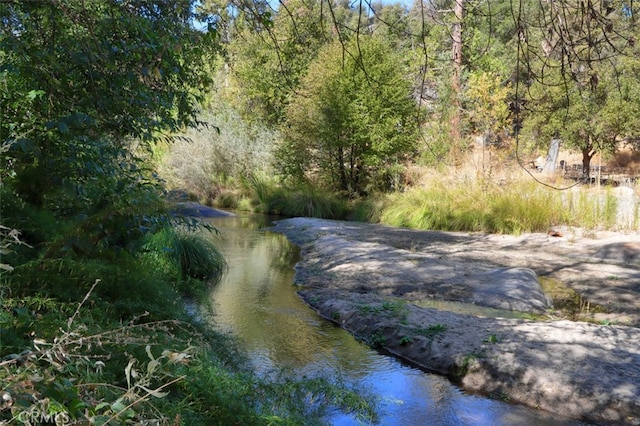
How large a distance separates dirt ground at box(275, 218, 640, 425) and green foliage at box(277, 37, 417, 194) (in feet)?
19.7

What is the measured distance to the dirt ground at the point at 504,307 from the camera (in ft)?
14.2

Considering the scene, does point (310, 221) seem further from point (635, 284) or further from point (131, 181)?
point (131, 181)

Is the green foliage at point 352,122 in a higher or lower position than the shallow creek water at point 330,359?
higher

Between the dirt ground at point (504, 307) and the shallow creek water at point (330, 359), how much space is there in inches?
8.4

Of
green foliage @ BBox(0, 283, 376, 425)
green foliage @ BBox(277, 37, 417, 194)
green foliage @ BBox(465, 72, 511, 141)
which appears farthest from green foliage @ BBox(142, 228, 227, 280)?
green foliage @ BBox(465, 72, 511, 141)

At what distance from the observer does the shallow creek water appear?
3965 mm

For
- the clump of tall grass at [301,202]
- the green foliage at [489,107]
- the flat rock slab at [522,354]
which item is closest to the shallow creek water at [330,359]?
the flat rock slab at [522,354]

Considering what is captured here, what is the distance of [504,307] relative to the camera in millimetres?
6645

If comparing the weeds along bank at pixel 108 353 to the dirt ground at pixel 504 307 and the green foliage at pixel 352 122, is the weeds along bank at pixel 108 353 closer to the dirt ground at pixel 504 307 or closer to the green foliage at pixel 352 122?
the dirt ground at pixel 504 307

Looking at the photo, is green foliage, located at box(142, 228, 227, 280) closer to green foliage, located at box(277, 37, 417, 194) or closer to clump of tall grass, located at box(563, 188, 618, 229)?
clump of tall grass, located at box(563, 188, 618, 229)

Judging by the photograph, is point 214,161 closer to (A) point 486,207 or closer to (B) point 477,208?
(B) point 477,208

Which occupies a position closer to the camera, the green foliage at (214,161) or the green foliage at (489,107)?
the green foliage at (489,107)

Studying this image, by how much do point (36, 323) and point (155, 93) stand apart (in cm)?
215

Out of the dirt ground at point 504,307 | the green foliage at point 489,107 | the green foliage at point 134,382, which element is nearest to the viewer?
the green foliage at point 134,382
